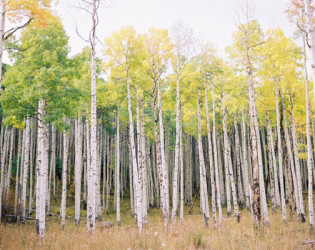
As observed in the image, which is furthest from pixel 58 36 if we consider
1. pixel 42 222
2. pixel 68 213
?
pixel 68 213

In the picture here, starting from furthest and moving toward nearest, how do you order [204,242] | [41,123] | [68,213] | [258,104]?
[68,213] → [258,104] → [41,123] → [204,242]

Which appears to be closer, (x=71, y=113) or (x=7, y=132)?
(x=71, y=113)

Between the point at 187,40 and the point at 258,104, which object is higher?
the point at 187,40

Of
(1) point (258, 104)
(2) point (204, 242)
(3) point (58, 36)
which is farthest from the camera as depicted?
(1) point (258, 104)

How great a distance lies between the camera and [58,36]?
37.6 feet

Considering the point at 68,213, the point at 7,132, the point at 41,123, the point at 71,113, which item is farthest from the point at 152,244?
the point at 7,132

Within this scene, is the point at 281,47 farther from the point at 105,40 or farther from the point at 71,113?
the point at 71,113

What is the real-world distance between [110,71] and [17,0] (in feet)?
20.8

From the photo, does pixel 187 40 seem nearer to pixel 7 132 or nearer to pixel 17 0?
pixel 17 0

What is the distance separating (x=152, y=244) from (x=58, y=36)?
10178 mm

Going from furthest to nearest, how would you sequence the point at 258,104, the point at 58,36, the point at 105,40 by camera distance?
the point at 258,104 → the point at 105,40 → the point at 58,36

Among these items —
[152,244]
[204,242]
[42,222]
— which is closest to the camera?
[152,244]

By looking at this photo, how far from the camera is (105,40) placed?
12.2m

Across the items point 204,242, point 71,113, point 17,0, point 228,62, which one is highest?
point 228,62
